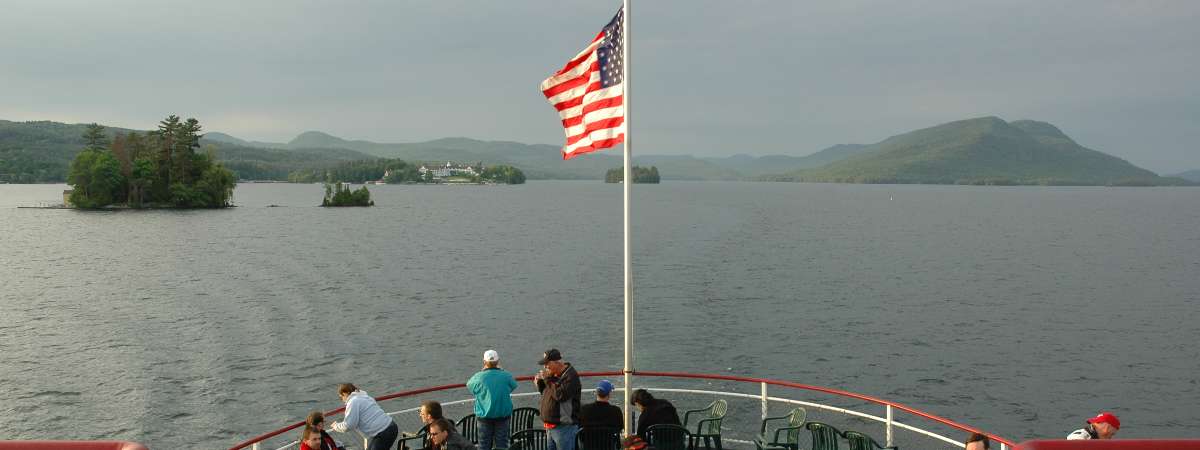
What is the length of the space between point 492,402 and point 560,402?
89 centimetres

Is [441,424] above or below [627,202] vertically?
below

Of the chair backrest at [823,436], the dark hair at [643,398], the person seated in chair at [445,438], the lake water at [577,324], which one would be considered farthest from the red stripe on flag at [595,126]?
the lake water at [577,324]

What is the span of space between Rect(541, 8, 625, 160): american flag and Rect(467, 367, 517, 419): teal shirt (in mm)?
3377

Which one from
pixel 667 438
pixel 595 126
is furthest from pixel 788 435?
pixel 595 126

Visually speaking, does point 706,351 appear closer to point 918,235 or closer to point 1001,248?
point 1001,248

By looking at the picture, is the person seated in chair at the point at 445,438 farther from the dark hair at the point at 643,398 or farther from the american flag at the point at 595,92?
the american flag at the point at 595,92

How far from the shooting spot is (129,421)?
26922 mm

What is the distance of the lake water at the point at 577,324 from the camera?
2969 centimetres

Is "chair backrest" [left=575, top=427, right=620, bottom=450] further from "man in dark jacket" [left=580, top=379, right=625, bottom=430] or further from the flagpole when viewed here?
the flagpole

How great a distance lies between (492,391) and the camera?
11219 millimetres

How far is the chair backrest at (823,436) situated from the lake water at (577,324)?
1647cm

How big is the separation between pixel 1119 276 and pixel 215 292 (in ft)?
A: 216

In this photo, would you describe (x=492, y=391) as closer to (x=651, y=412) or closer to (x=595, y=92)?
(x=651, y=412)

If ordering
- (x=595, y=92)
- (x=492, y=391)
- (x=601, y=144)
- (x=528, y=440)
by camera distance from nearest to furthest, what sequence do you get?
(x=492, y=391)
(x=528, y=440)
(x=601, y=144)
(x=595, y=92)
